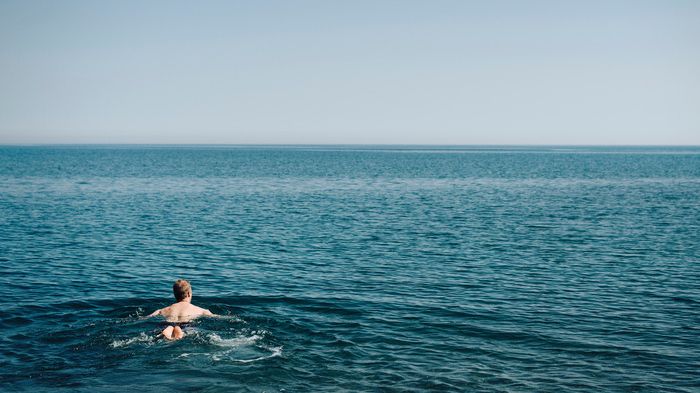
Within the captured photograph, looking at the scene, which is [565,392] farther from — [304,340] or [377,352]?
[304,340]

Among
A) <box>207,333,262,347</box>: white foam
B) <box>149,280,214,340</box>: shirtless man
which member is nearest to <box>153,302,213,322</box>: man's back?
<box>149,280,214,340</box>: shirtless man

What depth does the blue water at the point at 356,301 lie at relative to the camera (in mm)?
18141

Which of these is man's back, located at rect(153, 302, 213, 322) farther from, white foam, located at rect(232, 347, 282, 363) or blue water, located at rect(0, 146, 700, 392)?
white foam, located at rect(232, 347, 282, 363)

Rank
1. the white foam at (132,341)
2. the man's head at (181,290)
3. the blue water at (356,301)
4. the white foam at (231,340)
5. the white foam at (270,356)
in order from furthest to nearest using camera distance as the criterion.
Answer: the man's head at (181,290), the white foam at (231,340), the white foam at (132,341), the white foam at (270,356), the blue water at (356,301)

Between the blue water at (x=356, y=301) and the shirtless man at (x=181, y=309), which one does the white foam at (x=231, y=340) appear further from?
the shirtless man at (x=181, y=309)

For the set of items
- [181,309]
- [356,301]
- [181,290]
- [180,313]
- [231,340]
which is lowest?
[356,301]

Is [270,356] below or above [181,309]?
below

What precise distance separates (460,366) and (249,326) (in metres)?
8.09

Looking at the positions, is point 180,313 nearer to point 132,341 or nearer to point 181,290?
point 181,290

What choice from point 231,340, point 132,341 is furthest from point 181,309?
point 231,340

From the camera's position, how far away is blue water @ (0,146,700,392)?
1814 cm

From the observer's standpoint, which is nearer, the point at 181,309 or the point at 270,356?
the point at 270,356

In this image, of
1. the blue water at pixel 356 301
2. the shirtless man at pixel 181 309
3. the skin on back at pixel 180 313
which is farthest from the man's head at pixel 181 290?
the blue water at pixel 356 301

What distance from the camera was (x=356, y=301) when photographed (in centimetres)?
2688
